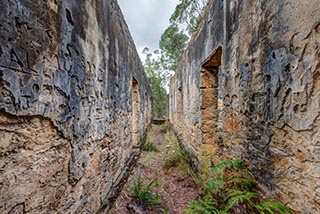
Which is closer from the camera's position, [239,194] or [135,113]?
[239,194]

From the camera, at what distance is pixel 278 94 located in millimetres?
1468

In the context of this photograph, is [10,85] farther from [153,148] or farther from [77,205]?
[153,148]

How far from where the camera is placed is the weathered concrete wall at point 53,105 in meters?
0.99

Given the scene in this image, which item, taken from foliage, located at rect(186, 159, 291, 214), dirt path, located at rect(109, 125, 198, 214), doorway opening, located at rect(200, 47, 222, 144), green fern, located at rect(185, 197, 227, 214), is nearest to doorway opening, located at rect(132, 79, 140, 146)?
dirt path, located at rect(109, 125, 198, 214)

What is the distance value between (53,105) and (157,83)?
18.9 meters

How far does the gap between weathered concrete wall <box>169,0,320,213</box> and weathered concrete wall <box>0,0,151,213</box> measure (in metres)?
1.65

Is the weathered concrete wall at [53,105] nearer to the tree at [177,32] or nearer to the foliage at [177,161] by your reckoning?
the foliage at [177,161]

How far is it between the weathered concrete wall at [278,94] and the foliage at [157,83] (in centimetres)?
1773

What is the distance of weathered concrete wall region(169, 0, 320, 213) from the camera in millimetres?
1168

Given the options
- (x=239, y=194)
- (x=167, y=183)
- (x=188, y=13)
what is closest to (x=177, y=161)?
(x=167, y=183)

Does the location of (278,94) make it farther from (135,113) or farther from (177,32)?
(177,32)

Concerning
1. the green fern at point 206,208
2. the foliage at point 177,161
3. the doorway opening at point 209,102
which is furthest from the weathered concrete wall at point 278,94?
the foliage at point 177,161

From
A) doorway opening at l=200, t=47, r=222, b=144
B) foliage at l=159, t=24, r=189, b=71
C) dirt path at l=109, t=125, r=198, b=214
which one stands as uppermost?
foliage at l=159, t=24, r=189, b=71

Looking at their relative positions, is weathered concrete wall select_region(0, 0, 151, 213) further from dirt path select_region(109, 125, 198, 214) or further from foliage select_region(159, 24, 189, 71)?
foliage select_region(159, 24, 189, 71)
